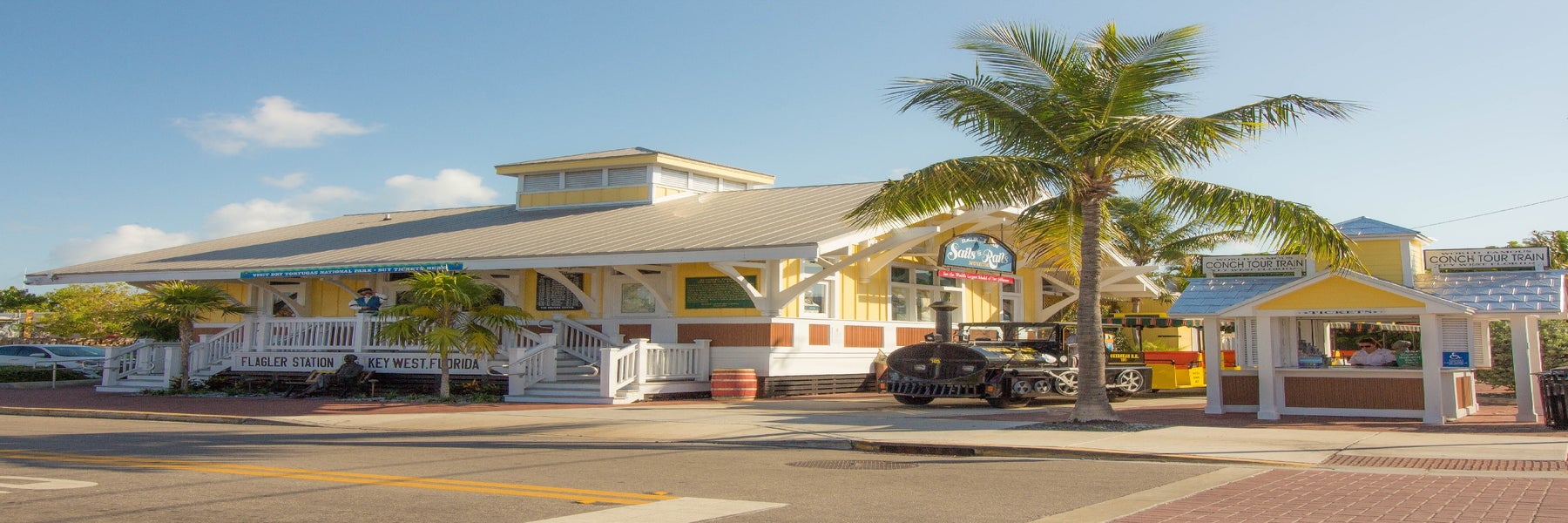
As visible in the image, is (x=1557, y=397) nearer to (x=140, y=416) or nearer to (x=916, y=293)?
→ (x=916, y=293)

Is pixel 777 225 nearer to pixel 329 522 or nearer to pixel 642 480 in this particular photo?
pixel 642 480

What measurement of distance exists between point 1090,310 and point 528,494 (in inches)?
358

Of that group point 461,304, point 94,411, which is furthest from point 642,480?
point 94,411

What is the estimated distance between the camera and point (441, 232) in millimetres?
27453

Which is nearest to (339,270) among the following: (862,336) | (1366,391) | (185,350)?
(185,350)

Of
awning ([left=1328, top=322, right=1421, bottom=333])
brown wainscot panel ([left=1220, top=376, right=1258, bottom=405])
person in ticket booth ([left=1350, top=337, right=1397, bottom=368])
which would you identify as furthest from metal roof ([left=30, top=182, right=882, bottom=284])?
awning ([left=1328, top=322, right=1421, bottom=333])

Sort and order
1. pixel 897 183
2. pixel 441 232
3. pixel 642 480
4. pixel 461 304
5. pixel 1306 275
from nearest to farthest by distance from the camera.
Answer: pixel 642 480, pixel 897 183, pixel 1306 275, pixel 461 304, pixel 441 232

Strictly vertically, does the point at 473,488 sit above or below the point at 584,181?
below

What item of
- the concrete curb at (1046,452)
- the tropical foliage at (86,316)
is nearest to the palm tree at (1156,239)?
the concrete curb at (1046,452)

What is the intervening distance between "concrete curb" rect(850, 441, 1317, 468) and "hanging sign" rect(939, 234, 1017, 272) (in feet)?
33.3

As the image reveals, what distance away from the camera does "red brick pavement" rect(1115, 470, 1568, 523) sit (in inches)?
297

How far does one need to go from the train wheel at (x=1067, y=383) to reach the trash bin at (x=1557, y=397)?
669cm

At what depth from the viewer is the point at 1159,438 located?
13594 millimetres

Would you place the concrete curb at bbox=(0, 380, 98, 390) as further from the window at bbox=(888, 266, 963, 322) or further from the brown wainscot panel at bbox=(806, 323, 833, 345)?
the window at bbox=(888, 266, 963, 322)
